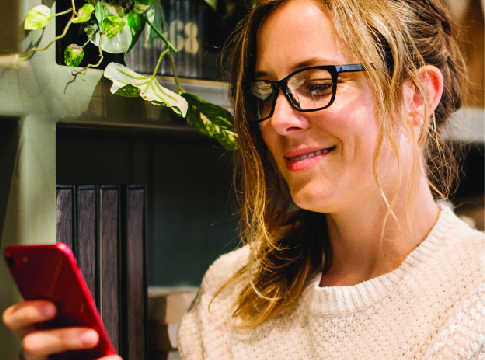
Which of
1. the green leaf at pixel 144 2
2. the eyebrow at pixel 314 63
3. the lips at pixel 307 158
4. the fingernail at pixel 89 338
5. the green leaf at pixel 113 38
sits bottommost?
the fingernail at pixel 89 338

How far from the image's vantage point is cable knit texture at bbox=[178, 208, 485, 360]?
0.77 meters

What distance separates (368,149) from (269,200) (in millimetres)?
287

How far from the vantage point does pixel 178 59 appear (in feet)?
3.08

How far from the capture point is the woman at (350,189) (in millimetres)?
813

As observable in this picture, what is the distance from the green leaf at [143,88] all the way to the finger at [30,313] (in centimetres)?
33

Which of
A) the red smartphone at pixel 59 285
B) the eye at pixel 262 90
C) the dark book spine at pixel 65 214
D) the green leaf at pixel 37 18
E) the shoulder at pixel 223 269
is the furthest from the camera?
the shoulder at pixel 223 269

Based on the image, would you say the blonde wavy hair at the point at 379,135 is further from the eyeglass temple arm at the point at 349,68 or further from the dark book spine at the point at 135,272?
the dark book spine at the point at 135,272

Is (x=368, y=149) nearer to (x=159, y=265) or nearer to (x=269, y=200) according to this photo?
(x=269, y=200)

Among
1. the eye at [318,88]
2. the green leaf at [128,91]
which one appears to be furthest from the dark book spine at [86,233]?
the eye at [318,88]

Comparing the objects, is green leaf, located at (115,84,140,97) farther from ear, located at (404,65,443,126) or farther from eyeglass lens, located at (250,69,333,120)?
ear, located at (404,65,443,126)

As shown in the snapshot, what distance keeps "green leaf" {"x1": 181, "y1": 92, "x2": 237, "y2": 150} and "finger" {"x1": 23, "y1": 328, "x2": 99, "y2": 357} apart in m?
0.45

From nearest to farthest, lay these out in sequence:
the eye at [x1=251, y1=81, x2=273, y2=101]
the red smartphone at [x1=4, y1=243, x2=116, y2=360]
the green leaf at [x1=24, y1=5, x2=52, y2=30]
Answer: the red smartphone at [x1=4, y1=243, x2=116, y2=360]
the green leaf at [x1=24, y1=5, x2=52, y2=30]
the eye at [x1=251, y1=81, x2=273, y2=101]

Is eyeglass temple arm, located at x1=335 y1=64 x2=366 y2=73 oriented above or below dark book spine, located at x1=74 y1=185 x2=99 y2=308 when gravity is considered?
above

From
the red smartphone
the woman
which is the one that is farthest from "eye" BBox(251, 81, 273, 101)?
the red smartphone
